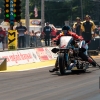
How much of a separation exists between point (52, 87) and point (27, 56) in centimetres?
940

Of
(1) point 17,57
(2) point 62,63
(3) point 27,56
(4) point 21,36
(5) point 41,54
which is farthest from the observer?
(4) point 21,36

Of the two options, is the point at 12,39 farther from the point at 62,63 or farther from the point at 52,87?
the point at 52,87

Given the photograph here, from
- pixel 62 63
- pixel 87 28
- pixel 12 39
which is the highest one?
pixel 87 28

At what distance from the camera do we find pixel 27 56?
21.6m

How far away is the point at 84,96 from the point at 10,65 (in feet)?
32.0

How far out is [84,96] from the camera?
413 inches

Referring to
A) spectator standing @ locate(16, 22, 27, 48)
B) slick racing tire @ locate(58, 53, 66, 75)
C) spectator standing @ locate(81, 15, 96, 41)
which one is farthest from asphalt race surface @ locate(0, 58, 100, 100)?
spectator standing @ locate(16, 22, 27, 48)

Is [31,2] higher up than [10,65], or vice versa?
[31,2]

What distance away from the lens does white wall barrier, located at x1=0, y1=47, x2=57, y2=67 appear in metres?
20.1

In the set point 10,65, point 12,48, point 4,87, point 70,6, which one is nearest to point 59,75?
point 4,87

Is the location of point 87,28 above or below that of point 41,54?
above

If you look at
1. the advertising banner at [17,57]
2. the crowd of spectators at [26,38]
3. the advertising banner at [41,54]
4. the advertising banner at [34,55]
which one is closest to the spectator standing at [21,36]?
the crowd of spectators at [26,38]

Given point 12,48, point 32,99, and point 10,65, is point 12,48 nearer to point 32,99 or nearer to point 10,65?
point 10,65

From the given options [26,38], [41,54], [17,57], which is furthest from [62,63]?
[26,38]
